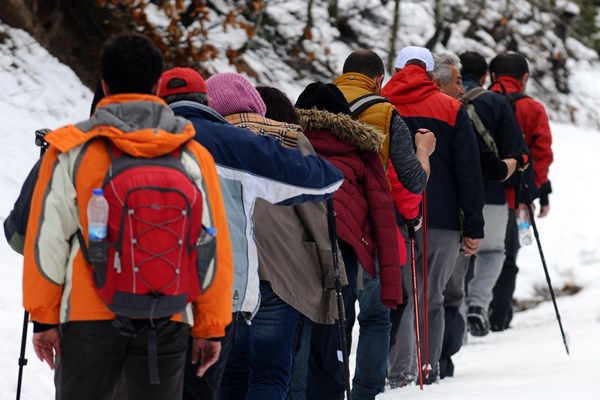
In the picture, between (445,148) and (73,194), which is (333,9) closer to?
(445,148)

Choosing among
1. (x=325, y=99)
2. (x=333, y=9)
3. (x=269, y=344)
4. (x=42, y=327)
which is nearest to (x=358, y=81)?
(x=325, y=99)

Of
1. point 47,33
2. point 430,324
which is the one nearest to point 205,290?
point 430,324

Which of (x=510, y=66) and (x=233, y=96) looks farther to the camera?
(x=510, y=66)

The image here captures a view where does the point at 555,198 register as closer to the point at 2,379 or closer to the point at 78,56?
the point at 78,56

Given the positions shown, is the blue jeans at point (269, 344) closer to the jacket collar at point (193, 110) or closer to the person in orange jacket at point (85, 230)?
the jacket collar at point (193, 110)

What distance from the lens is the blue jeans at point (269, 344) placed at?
472 centimetres

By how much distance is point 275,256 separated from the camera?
4770 millimetres

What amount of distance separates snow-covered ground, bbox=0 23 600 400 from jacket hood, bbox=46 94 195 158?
2.62 metres

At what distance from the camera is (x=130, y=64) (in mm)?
3502

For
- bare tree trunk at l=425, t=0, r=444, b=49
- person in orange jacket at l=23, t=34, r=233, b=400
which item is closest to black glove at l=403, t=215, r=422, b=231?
person in orange jacket at l=23, t=34, r=233, b=400

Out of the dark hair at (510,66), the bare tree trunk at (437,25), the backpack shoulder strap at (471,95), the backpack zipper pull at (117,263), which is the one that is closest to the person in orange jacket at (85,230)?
the backpack zipper pull at (117,263)

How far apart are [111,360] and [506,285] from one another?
6614mm

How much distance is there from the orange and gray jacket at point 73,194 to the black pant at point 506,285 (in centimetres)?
639

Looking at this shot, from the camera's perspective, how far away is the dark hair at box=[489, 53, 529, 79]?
29.6 ft
